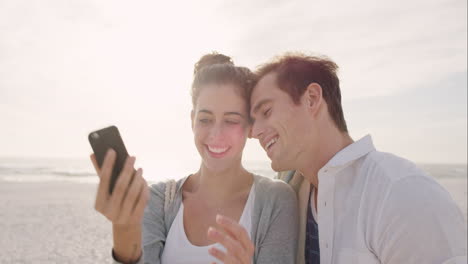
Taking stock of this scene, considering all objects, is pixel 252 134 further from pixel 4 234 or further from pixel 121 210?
pixel 4 234

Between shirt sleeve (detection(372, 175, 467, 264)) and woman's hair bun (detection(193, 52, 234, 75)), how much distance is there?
7.27 ft

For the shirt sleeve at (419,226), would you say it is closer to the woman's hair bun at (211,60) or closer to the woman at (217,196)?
the woman at (217,196)

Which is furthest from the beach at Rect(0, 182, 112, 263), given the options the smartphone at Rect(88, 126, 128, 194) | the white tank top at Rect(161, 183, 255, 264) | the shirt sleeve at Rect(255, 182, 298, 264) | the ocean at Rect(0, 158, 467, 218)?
the smartphone at Rect(88, 126, 128, 194)

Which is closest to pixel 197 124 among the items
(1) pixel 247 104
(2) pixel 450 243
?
(1) pixel 247 104

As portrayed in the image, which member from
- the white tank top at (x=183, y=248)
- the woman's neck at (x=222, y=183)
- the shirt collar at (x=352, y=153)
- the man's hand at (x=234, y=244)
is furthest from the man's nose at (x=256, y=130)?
the man's hand at (x=234, y=244)

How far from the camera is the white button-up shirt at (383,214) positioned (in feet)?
8.14

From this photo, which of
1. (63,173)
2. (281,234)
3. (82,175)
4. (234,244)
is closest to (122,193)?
(234,244)

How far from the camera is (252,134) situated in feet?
12.6

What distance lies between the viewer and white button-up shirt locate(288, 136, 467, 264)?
2480 millimetres

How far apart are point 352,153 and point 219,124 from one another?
49.7 inches

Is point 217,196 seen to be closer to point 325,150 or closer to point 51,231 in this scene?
point 325,150

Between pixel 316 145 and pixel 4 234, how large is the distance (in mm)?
9153

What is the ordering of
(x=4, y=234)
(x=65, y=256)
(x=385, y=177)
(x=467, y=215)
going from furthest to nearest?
1. (x=467, y=215)
2. (x=4, y=234)
3. (x=65, y=256)
4. (x=385, y=177)

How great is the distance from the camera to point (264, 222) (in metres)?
3.47
